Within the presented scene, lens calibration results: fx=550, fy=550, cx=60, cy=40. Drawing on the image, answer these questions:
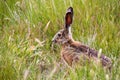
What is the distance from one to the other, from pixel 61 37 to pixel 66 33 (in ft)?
0.26

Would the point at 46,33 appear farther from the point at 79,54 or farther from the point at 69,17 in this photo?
the point at 79,54

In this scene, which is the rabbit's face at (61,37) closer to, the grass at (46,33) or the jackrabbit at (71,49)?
the jackrabbit at (71,49)

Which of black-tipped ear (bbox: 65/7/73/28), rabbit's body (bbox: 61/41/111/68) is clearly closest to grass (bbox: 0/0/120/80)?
rabbit's body (bbox: 61/41/111/68)

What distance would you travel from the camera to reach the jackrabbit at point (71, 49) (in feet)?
17.3

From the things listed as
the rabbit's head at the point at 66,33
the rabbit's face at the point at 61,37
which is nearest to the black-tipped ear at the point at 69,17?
the rabbit's head at the point at 66,33

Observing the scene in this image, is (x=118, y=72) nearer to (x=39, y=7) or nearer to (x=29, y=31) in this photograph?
(x=29, y=31)

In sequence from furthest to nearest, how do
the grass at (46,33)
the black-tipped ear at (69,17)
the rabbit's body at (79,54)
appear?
the black-tipped ear at (69,17) → the rabbit's body at (79,54) → the grass at (46,33)

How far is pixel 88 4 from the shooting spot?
6.82 metres

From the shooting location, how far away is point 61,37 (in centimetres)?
617

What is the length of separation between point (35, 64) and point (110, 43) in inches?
37.0

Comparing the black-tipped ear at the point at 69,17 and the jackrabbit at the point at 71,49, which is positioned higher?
the black-tipped ear at the point at 69,17

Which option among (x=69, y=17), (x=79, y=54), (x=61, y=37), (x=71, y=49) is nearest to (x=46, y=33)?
(x=61, y=37)

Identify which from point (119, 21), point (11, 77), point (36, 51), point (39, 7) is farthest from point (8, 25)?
point (11, 77)

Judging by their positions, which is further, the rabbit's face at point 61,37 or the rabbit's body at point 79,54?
the rabbit's face at point 61,37
